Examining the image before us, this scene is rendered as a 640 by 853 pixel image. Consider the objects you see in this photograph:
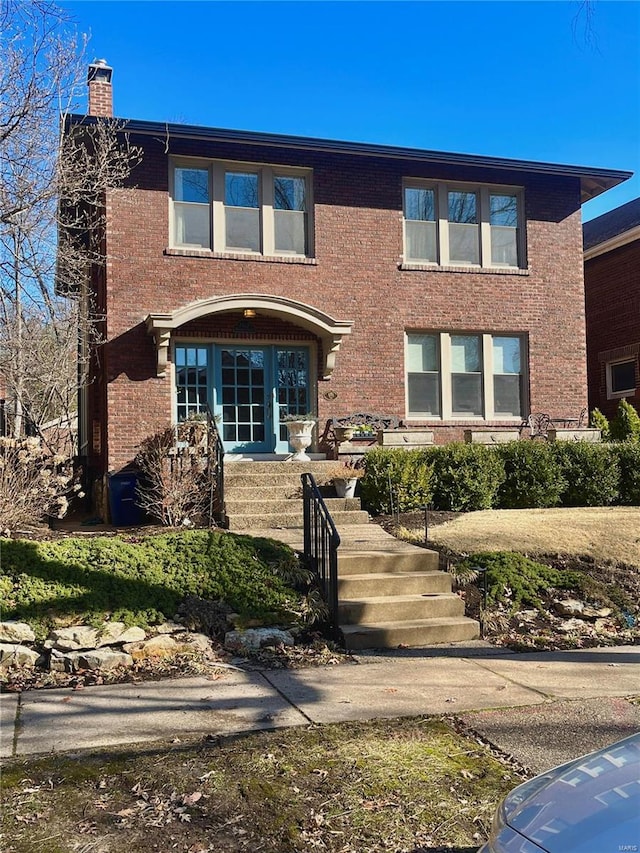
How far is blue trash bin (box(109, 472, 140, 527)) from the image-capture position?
12031 mm

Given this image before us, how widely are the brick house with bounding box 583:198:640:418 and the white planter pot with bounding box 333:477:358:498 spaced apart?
406 inches

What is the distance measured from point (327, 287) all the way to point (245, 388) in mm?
2461

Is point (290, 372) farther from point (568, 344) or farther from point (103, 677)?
point (103, 677)

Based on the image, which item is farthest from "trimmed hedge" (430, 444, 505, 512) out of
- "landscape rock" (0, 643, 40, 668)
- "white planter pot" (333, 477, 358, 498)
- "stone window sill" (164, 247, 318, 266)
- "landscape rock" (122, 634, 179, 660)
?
"landscape rock" (0, 643, 40, 668)

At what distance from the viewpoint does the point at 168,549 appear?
7703 mm

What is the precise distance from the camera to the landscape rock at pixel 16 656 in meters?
5.93

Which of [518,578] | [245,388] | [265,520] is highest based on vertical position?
[245,388]

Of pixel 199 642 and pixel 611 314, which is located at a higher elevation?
pixel 611 314

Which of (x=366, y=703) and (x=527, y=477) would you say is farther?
(x=527, y=477)

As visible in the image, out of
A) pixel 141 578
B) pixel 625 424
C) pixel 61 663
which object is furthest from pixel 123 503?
pixel 625 424

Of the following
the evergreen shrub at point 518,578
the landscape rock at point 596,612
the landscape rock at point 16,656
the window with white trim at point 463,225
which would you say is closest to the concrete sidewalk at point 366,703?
the landscape rock at point 16,656

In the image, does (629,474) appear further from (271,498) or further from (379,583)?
(379,583)

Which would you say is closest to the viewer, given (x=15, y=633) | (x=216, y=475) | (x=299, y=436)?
(x=15, y=633)

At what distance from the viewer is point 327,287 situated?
13.9 metres
